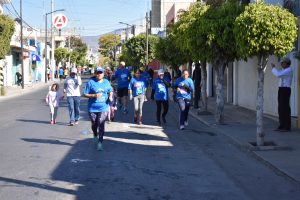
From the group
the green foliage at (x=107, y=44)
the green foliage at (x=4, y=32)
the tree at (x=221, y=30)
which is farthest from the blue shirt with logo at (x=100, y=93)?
the green foliage at (x=107, y=44)

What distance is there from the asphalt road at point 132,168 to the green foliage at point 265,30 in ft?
7.34

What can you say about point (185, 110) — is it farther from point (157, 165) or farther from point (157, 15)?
point (157, 15)

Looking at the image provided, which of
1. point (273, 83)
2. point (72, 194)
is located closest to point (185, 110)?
point (273, 83)

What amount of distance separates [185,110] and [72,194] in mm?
8246

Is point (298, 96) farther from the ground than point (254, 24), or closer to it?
closer to it

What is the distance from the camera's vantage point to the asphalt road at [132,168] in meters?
7.54

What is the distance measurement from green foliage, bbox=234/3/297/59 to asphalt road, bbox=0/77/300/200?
7.34 feet

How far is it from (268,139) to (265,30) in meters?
2.90

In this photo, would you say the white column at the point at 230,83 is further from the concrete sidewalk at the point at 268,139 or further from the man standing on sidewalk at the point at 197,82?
the concrete sidewalk at the point at 268,139

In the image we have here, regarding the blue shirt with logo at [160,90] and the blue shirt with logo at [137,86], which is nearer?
the blue shirt with logo at [160,90]

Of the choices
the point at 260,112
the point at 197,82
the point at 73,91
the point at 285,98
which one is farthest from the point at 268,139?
the point at 197,82

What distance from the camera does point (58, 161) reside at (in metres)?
10.0

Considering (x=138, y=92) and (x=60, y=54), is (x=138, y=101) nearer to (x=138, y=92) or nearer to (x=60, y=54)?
(x=138, y=92)

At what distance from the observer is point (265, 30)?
11.0 metres
